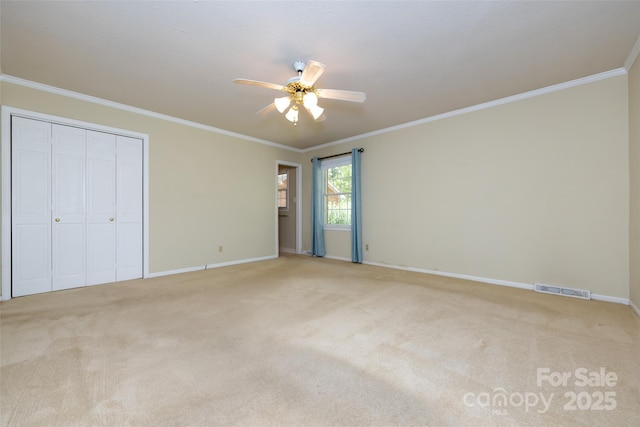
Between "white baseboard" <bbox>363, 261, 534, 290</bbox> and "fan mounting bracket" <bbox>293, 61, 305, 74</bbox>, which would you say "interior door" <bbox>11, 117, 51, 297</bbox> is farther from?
"white baseboard" <bbox>363, 261, 534, 290</bbox>

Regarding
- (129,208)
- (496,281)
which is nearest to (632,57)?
(496,281)

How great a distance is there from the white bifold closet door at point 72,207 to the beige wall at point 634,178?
5941 millimetres

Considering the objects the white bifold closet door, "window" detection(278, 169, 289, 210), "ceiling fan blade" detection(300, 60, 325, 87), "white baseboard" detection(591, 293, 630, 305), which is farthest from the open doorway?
"white baseboard" detection(591, 293, 630, 305)

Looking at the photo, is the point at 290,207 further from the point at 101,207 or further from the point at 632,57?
the point at 632,57

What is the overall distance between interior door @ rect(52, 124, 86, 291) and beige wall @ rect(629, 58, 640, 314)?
6256mm

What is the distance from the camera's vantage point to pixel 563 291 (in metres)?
3.22

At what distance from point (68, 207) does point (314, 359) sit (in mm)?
3748

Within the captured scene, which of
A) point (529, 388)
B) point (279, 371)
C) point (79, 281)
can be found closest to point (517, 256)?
point (529, 388)

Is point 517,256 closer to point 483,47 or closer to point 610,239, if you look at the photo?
point 610,239

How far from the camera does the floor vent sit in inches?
122

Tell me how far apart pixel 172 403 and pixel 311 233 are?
16.0 feet

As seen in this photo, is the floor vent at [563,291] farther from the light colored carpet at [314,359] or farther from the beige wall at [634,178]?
the beige wall at [634,178]

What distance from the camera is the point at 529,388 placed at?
1.55 metres

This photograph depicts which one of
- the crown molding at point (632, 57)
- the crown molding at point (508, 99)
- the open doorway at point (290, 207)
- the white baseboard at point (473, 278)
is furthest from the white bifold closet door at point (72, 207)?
the crown molding at point (632, 57)
